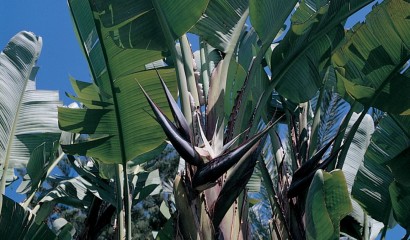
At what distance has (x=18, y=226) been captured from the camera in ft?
10.8

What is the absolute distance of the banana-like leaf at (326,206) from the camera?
6.69 feet

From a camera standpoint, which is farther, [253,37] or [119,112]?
[253,37]

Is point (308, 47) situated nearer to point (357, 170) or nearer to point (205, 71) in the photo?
point (205, 71)

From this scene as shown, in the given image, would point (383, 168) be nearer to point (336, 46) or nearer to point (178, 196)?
point (336, 46)

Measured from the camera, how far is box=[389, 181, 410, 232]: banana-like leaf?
317cm

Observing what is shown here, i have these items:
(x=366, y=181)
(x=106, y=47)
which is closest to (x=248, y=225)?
(x=106, y=47)

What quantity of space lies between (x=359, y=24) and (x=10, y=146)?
2231 mm

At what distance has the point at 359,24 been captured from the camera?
2.91 m

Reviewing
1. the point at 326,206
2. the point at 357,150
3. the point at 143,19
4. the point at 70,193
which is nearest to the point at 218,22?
the point at 143,19

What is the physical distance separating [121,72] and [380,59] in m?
1.24

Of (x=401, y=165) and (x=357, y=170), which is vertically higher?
(x=357, y=170)

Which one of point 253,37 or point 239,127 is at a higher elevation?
point 253,37

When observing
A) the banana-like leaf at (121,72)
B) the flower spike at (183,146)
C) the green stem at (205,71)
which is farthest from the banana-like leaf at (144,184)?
the flower spike at (183,146)

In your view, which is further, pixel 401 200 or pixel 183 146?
pixel 401 200
